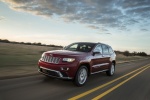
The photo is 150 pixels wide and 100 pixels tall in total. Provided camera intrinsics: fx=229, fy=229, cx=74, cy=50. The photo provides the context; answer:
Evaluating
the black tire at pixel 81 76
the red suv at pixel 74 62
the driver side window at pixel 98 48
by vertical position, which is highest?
the driver side window at pixel 98 48

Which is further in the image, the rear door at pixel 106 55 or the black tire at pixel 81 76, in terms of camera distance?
the rear door at pixel 106 55

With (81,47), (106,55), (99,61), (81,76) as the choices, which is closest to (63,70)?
(81,76)

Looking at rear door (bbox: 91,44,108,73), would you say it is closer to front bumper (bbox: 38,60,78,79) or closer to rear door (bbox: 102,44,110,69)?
rear door (bbox: 102,44,110,69)

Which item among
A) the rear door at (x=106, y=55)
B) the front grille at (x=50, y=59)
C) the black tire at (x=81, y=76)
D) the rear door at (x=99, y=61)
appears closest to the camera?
the front grille at (x=50, y=59)

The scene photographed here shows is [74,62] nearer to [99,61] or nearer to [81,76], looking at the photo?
[81,76]

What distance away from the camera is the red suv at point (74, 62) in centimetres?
877

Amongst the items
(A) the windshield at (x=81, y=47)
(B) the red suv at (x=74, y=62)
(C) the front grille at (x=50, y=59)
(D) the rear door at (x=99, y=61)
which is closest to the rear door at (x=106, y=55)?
(D) the rear door at (x=99, y=61)

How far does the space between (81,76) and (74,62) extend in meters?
0.87

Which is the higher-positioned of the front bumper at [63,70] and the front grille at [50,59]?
the front grille at [50,59]

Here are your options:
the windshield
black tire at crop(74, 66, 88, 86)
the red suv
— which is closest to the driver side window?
the red suv

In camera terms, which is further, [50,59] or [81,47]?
[81,47]

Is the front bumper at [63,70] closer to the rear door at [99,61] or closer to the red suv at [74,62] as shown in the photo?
the red suv at [74,62]

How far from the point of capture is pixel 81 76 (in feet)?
30.9

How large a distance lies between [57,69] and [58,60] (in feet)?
1.18
